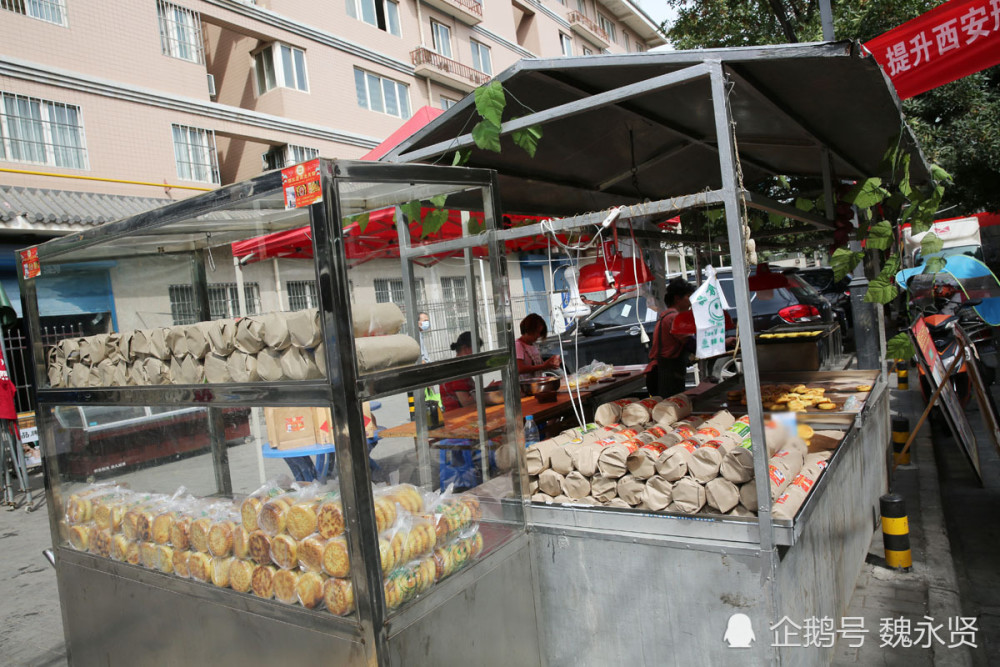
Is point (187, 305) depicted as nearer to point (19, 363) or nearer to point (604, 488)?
point (604, 488)

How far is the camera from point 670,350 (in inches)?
247

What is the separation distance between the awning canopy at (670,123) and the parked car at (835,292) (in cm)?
957

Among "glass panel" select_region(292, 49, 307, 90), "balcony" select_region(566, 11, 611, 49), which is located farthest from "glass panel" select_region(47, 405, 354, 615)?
"balcony" select_region(566, 11, 611, 49)

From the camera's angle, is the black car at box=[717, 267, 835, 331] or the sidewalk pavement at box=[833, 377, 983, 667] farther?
the black car at box=[717, 267, 835, 331]

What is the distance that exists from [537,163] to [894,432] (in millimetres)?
4823

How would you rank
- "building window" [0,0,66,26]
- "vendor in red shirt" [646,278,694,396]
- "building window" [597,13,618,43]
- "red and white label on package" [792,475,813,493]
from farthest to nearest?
1. "building window" [597,13,618,43]
2. "building window" [0,0,66,26]
3. "vendor in red shirt" [646,278,694,396]
4. "red and white label on package" [792,475,813,493]

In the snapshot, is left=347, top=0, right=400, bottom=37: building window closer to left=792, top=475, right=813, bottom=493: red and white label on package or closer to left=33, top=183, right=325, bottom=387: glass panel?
left=33, top=183, right=325, bottom=387: glass panel

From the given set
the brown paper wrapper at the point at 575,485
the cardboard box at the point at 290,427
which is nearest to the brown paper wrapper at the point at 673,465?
the brown paper wrapper at the point at 575,485

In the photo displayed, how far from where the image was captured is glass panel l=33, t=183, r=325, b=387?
8.32 ft

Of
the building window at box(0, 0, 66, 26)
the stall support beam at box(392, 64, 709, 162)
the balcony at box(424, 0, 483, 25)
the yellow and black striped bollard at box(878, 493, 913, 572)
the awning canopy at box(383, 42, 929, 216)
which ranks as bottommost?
the yellow and black striped bollard at box(878, 493, 913, 572)

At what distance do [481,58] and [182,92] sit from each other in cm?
1476

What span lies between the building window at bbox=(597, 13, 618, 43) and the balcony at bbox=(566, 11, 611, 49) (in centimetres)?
122

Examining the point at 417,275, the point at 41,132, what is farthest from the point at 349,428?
the point at 41,132

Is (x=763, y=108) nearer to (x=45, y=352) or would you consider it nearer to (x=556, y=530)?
(x=556, y=530)
